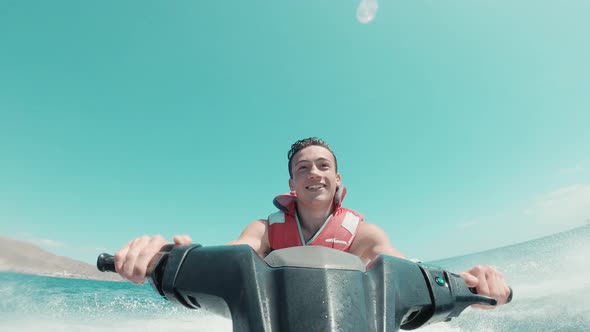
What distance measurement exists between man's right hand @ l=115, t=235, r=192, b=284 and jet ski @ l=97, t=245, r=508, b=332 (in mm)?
26

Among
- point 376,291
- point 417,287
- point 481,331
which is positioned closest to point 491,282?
point 417,287

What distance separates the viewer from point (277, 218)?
7.37 feet

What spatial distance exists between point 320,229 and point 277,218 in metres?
0.34

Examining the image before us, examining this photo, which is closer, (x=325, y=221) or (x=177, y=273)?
(x=177, y=273)

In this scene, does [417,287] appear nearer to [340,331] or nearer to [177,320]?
[340,331]

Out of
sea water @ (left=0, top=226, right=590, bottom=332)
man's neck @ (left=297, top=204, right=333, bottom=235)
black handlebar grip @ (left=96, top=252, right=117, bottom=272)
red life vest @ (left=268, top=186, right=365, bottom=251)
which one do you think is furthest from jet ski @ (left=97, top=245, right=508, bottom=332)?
sea water @ (left=0, top=226, right=590, bottom=332)

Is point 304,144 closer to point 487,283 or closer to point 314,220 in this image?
point 314,220

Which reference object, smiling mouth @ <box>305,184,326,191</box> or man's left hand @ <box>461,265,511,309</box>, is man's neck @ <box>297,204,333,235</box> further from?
man's left hand @ <box>461,265,511,309</box>

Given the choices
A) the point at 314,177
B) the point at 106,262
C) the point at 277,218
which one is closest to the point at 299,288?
the point at 106,262

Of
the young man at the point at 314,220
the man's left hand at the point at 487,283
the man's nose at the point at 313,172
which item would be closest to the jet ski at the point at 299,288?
the man's left hand at the point at 487,283

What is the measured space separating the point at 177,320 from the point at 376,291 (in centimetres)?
883

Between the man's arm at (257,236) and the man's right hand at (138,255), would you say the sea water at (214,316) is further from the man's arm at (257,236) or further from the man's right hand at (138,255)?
the man's right hand at (138,255)

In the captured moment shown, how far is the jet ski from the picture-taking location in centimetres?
66

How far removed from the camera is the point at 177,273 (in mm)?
780
